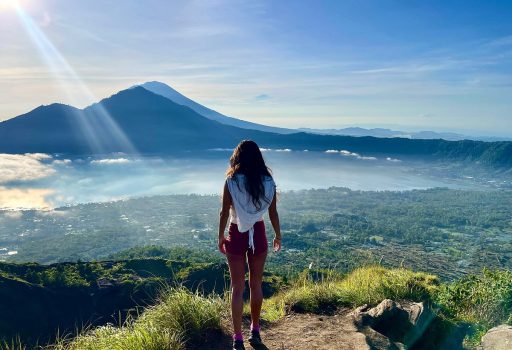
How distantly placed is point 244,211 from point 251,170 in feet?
1.31

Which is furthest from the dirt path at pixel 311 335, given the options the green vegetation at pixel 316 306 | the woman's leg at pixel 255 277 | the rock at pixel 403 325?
the woman's leg at pixel 255 277

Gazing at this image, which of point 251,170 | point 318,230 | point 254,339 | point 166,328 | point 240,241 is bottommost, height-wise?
point 318,230

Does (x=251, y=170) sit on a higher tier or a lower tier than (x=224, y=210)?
higher

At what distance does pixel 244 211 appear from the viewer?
12.7 feet

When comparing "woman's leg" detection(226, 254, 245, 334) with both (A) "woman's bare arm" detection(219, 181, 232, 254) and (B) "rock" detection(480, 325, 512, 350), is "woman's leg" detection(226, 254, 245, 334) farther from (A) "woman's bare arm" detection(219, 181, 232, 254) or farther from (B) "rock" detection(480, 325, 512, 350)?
(B) "rock" detection(480, 325, 512, 350)

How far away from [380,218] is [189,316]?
11683cm

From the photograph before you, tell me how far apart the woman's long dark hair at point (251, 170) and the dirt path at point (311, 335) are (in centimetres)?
171

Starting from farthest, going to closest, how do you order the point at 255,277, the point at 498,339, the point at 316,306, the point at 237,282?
the point at 316,306 < the point at 498,339 < the point at 255,277 < the point at 237,282

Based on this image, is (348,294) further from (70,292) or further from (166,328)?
(70,292)

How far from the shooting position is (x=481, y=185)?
184 metres

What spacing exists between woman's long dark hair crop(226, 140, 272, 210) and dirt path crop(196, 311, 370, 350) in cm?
171

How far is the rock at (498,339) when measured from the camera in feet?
14.3

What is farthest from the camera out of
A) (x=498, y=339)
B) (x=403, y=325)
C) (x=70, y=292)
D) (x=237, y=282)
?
(x=70, y=292)

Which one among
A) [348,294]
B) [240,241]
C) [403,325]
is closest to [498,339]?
[403,325]
